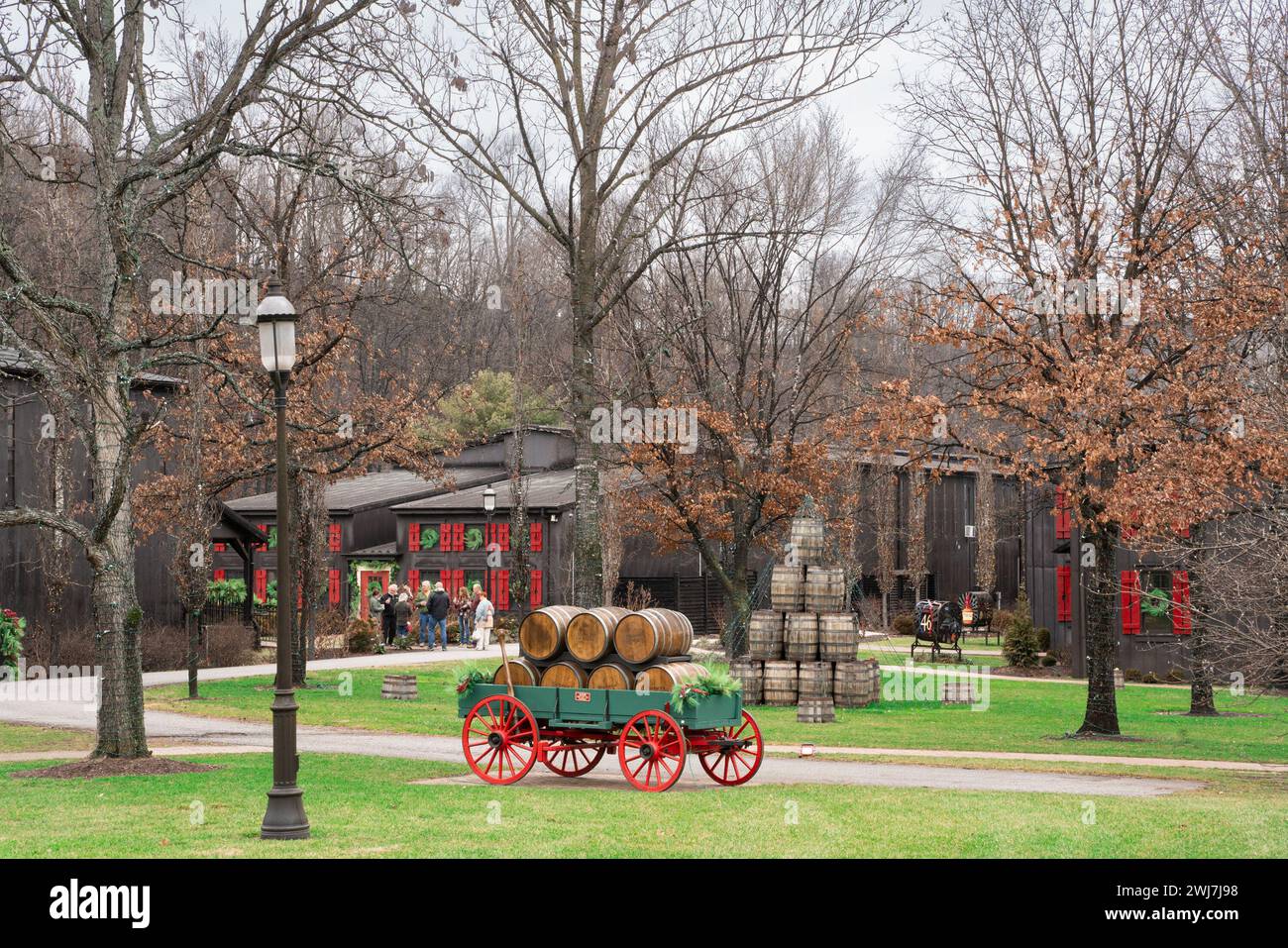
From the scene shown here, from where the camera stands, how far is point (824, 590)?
26.7 metres

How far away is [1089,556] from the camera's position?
3484cm

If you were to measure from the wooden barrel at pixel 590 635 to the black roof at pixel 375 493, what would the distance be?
117 ft

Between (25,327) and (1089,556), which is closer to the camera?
(1089,556)

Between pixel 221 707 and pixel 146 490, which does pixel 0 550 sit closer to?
pixel 146 490

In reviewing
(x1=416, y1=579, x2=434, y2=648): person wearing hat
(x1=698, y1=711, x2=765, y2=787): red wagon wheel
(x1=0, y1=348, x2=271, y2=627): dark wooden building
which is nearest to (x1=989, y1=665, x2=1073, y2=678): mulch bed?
(x1=416, y1=579, x2=434, y2=648): person wearing hat

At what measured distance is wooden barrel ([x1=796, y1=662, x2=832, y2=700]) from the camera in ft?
87.2

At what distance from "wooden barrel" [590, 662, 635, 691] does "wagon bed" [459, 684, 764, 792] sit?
0.11m

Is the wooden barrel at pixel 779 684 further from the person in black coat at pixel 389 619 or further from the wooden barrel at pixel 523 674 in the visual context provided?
the person in black coat at pixel 389 619

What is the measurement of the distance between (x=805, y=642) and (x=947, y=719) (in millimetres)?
3032

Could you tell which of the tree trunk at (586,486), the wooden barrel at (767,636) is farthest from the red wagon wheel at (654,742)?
the wooden barrel at (767,636)

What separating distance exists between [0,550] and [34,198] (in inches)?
480

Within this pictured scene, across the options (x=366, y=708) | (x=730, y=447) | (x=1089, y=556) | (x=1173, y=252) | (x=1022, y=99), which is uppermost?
(x=1022, y=99)

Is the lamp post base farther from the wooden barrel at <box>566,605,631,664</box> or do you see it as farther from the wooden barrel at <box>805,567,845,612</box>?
the wooden barrel at <box>805,567,845,612</box>

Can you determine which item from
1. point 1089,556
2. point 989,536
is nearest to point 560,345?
point 989,536
